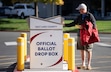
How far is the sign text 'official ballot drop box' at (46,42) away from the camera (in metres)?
9.53

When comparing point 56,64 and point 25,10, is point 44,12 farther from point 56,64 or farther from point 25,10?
point 56,64

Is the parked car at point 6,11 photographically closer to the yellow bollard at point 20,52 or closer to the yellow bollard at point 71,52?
the yellow bollard at point 20,52

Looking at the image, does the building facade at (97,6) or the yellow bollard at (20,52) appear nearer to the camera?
the yellow bollard at (20,52)

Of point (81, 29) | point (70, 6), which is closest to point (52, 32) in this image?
point (81, 29)

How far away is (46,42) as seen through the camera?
377 inches

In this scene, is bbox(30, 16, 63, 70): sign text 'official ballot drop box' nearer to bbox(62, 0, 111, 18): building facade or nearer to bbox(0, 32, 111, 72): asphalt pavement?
bbox(0, 32, 111, 72): asphalt pavement

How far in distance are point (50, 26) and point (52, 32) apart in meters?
0.16

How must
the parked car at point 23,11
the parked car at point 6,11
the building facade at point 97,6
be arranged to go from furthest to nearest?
1. the parked car at point 6,11
2. the building facade at point 97,6
3. the parked car at point 23,11

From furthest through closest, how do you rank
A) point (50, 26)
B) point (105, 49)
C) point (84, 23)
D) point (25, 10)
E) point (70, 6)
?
point (70, 6) < point (25, 10) < point (105, 49) < point (84, 23) < point (50, 26)

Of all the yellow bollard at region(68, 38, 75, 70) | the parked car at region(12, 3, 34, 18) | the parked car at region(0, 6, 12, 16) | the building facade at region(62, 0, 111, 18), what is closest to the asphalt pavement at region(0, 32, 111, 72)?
the yellow bollard at region(68, 38, 75, 70)

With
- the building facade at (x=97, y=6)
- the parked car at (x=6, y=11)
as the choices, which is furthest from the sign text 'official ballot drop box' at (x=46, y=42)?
the parked car at (x=6, y=11)

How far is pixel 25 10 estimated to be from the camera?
48.0 metres

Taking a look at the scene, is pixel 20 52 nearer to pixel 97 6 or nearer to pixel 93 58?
pixel 93 58

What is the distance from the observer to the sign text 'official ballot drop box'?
9531 millimetres
